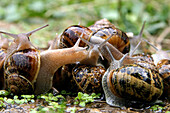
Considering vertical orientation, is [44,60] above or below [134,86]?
above

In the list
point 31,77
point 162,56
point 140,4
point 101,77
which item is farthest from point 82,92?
point 140,4

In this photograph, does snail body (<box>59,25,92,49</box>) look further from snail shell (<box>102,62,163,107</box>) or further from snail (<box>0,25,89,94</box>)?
snail shell (<box>102,62,163,107</box>)

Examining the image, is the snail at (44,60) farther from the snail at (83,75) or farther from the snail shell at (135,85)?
the snail shell at (135,85)

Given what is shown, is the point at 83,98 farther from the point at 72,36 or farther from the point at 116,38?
the point at 116,38

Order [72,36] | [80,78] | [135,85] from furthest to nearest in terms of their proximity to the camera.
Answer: [72,36] → [80,78] → [135,85]

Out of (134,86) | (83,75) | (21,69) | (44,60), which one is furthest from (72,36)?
(134,86)
